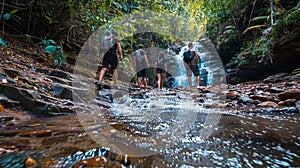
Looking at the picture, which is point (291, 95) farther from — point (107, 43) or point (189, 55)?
point (107, 43)

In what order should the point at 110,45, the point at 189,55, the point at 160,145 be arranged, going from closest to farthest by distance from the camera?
the point at 160,145 → the point at 110,45 → the point at 189,55

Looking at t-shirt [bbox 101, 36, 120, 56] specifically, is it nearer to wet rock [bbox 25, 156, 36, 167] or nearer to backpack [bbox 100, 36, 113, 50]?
backpack [bbox 100, 36, 113, 50]

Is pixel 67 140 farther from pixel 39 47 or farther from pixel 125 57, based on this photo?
pixel 125 57

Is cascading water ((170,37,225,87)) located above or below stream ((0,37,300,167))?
above

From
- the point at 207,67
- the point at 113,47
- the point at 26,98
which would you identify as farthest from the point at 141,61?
the point at 207,67

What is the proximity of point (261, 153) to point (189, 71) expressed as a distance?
5.72m

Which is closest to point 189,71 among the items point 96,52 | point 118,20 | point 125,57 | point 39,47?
point 125,57

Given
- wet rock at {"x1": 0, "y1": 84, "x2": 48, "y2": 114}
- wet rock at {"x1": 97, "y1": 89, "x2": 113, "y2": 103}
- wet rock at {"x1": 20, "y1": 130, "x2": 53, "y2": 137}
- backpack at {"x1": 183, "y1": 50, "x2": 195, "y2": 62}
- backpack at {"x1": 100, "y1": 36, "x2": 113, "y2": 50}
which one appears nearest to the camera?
wet rock at {"x1": 20, "y1": 130, "x2": 53, "y2": 137}

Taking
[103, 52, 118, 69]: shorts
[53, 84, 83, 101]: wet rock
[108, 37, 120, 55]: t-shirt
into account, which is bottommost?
[53, 84, 83, 101]: wet rock

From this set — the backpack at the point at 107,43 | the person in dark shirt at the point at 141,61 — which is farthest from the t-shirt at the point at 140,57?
the backpack at the point at 107,43

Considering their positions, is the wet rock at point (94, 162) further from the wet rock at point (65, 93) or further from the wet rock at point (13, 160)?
the wet rock at point (65, 93)

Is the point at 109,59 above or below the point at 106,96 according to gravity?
above

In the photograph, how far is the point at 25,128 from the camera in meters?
1.30

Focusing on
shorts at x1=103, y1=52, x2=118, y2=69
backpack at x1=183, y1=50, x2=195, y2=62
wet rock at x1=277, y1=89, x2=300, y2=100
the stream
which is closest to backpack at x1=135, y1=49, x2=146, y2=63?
shorts at x1=103, y1=52, x2=118, y2=69
